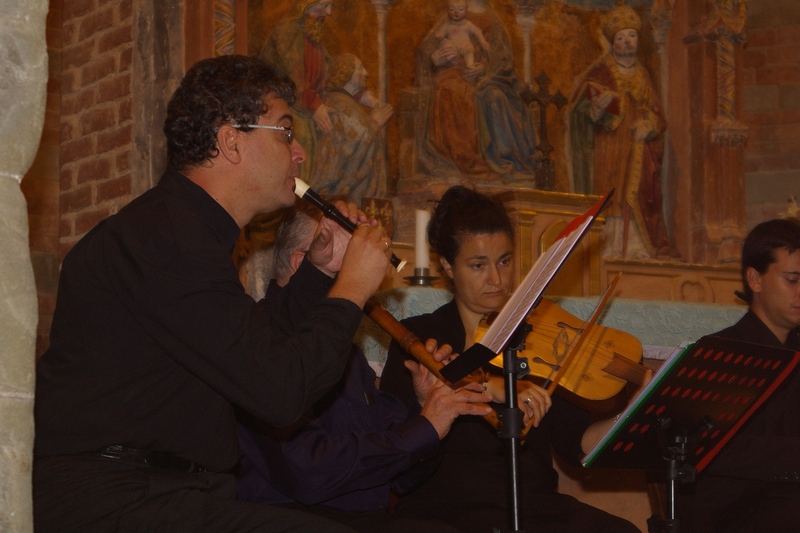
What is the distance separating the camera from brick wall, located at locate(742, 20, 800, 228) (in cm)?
901

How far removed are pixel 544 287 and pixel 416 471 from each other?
106 cm

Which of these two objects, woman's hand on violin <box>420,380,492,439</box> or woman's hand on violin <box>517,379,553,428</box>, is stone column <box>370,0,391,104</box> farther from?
woman's hand on violin <box>420,380,492,439</box>

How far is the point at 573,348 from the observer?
11.4ft

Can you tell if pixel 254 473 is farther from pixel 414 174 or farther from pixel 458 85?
pixel 458 85

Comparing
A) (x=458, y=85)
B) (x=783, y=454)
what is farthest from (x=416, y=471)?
(x=458, y=85)

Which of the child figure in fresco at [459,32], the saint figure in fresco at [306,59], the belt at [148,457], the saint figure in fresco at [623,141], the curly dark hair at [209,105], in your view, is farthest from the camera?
the saint figure in fresco at [623,141]

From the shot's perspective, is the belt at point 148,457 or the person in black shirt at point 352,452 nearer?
the belt at point 148,457

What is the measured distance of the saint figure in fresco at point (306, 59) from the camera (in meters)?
6.68

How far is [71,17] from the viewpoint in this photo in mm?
5781

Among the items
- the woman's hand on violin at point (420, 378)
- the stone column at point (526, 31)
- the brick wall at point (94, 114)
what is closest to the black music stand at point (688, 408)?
the woman's hand on violin at point (420, 378)

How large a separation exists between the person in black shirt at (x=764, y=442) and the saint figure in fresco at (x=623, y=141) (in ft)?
12.6

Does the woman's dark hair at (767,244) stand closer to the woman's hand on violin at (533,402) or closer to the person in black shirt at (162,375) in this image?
the woman's hand on violin at (533,402)

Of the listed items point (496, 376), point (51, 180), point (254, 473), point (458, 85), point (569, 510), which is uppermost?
point (458, 85)

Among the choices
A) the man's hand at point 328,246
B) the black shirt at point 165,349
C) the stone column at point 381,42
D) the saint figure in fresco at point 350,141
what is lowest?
the black shirt at point 165,349
